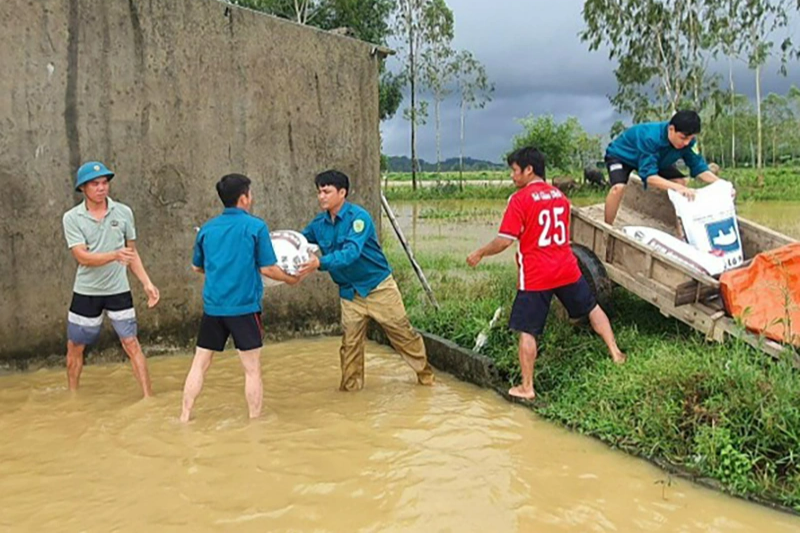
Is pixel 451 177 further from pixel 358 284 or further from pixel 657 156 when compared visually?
pixel 358 284

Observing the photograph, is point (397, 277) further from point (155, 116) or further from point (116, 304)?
point (116, 304)

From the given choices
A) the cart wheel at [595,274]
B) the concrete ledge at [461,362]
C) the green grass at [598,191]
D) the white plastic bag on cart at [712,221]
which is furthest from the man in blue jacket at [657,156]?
the green grass at [598,191]

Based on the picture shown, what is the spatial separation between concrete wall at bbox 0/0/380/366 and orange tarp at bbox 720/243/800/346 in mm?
4115

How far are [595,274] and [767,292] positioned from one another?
4.51 ft

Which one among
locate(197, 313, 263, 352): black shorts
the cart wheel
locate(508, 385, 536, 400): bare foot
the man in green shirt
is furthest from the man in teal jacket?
the man in green shirt

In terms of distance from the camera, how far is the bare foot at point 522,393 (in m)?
5.35

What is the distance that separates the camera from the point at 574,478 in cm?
406

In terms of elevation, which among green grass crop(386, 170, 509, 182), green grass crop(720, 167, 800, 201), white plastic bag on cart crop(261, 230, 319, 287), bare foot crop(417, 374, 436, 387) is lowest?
bare foot crop(417, 374, 436, 387)

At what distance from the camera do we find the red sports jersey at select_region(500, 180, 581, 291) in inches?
206

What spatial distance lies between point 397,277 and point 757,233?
451 cm

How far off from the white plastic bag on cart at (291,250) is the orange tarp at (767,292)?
3.15 m

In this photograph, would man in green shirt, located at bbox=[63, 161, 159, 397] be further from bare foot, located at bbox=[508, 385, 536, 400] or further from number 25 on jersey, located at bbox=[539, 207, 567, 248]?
number 25 on jersey, located at bbox=[539, 207, 567, 248]

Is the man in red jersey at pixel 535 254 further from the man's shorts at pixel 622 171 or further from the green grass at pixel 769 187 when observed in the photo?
the green grass at pixel 769 187

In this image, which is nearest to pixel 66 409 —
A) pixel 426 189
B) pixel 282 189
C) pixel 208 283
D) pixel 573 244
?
pixel 208 283
